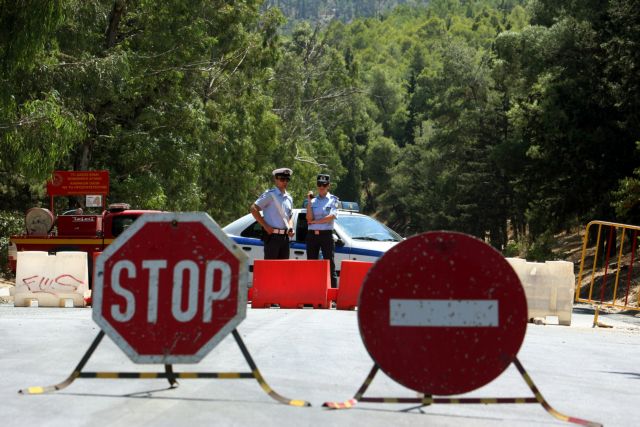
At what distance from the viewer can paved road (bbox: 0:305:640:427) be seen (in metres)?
6.66

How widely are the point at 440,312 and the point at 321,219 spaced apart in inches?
402

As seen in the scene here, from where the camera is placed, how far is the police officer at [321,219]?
16.9 m

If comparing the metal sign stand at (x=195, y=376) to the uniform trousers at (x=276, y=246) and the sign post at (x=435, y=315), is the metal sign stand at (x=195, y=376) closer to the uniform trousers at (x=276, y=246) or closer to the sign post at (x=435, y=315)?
the sign post at (x=435, y=315)

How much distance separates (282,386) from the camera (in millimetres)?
7797

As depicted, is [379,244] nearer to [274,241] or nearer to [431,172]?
[274,241]

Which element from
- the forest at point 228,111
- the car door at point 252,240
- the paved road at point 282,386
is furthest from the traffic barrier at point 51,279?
the forest at point 228,111

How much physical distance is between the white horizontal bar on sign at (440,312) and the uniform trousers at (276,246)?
10064 millimetres

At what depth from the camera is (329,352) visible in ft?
32.3

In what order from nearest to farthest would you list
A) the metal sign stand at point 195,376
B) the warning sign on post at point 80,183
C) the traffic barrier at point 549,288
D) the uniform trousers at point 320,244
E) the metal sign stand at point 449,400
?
the metal sign stand at point 449,400 → the metal sign stand at point 195,376 → the traffic barrier at point 549,288 → the uniform trousers at point 320,244 → the warning sign on post at point 80,183

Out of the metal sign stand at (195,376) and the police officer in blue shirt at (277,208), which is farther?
the police officer in blue shirt at (277,208)

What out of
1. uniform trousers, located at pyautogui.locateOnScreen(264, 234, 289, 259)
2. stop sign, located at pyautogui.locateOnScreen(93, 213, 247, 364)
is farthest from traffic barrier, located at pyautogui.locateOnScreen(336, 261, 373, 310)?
stop sign, located at pyautogui.locateOnScreen(93, 213, 247, 364)

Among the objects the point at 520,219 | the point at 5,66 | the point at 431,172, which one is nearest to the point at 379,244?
the point at 5,66

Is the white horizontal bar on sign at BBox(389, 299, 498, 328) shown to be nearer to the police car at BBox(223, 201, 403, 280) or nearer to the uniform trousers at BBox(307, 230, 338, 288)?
the uniform trousers at BBox(307, 230, 338, 288)

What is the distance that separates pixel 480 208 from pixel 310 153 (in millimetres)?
14651
